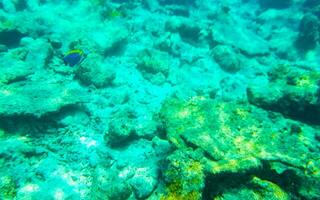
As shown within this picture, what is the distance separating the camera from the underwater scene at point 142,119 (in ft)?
13.2

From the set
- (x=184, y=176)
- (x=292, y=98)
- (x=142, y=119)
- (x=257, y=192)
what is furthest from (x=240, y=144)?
(x=142, y=119)

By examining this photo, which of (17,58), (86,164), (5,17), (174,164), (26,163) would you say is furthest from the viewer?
(5,17)

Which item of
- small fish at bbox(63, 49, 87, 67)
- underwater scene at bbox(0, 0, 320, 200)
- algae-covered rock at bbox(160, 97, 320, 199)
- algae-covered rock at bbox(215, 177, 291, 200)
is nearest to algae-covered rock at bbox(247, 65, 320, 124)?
underwater scene at bbox(0, 0, 320, 200)

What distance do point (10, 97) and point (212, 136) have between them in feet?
12.0

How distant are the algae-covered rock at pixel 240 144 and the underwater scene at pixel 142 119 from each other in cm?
2

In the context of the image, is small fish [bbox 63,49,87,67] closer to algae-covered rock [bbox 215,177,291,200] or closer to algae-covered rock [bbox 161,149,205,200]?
algae-covered rock [bbox 161,149,205,200]

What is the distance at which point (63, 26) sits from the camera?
9211mm

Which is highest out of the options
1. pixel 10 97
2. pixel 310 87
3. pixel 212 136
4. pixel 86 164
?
pixel 310 87

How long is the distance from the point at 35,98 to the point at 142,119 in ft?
7.02

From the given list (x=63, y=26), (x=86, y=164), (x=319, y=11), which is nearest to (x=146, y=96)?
(x=86, y=164)

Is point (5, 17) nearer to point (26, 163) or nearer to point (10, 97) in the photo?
point (10, 97)

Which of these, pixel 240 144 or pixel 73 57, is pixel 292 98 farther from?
pixel 73 57

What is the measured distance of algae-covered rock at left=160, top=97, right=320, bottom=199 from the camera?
12.7 ft

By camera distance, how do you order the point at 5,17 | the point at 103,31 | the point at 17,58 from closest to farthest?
the point at 17,58, the point at 5,17, the point at 103,31
